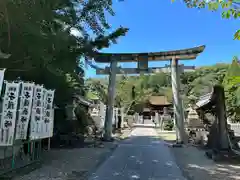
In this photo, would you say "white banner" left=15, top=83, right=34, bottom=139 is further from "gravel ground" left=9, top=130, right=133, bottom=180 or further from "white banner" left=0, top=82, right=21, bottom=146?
"gravel ground" left=9, top=130, right=133, bottom=180

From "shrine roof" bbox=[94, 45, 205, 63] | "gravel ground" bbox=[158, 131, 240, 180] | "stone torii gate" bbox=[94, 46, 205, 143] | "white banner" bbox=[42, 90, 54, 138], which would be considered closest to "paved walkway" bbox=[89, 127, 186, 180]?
"gravel ground" bbox=[158, 131, 240, 180]

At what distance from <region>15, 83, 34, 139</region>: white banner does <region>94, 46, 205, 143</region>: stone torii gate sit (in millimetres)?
5913

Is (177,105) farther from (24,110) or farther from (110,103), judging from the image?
(24,110)

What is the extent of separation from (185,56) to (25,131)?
863cm

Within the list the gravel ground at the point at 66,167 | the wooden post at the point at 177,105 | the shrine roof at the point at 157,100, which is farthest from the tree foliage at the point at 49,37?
the shrine roof at the point at 157,100

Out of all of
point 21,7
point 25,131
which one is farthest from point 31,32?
point 25,131

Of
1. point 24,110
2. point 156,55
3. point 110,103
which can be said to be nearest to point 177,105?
point 156,55

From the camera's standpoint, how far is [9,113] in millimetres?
5480

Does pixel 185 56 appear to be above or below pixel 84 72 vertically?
above

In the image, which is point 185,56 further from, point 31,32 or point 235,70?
point 31,32

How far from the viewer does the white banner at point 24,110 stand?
18.7ft

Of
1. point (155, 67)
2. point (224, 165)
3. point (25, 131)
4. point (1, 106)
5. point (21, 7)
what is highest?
point (155, 67)

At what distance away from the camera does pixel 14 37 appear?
199 inches

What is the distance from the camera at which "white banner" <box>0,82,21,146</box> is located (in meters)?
5.29
